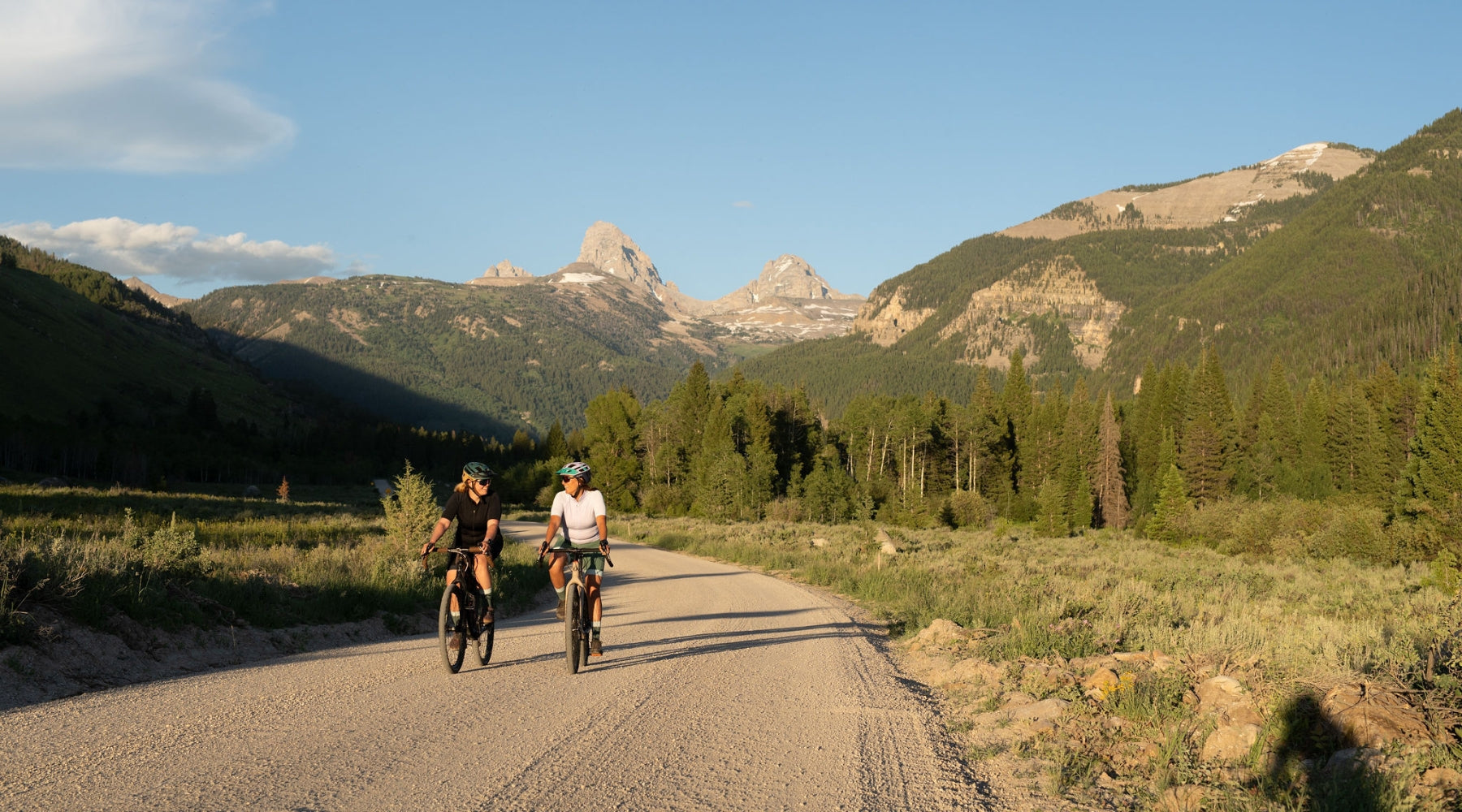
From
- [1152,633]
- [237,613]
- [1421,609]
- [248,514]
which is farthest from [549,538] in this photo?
[248,514]

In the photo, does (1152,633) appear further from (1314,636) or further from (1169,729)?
(1169,729)

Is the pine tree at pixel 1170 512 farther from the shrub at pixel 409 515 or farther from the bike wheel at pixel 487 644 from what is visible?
the bike wheel at pixel 487 644

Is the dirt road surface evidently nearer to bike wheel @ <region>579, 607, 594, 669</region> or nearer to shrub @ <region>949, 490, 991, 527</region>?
bike wheel @ <region>579, 607, 594, 669</region>

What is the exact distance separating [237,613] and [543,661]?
4673mm

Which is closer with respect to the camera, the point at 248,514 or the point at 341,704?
the point at 341,704

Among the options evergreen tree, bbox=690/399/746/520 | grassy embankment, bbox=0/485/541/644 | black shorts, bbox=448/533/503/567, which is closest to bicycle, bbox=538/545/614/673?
black shorts, bbox=448/533/503/567

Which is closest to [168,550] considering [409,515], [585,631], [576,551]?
[576,551]

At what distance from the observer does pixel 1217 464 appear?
80562mm

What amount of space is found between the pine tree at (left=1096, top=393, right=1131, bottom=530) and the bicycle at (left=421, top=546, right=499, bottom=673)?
84.4 m

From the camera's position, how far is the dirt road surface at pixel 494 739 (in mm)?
5117

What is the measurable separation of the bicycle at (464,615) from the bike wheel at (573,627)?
0.94 meters

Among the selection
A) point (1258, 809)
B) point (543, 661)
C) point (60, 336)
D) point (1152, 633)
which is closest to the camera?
point (1258, 809)

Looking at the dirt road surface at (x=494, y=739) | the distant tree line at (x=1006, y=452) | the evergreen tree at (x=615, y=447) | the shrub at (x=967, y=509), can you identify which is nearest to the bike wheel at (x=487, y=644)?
the dirt road surface at (x=494, y=739)

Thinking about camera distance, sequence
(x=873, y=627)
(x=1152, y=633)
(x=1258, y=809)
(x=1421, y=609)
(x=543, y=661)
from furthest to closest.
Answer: (x=873, y=627)
(x=1421, y=609)
(x=1152, y=633)
(x=543, y=661)
(x=1258, y=809)
